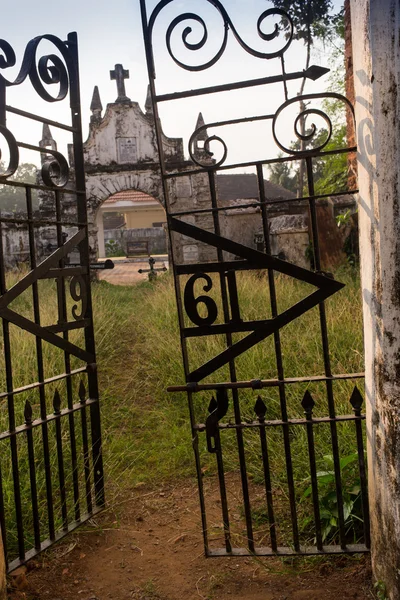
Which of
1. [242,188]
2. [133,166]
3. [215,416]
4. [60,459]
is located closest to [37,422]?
[60,459]

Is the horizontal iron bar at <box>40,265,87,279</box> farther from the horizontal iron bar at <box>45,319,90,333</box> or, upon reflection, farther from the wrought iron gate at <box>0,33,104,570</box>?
the horizontal iron bar at <box>45,319,90,333</box>

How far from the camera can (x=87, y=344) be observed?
361 cm

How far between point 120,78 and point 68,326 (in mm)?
14190

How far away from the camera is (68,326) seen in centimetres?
336

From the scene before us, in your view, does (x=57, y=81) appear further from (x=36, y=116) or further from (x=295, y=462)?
(x=295, y=462)

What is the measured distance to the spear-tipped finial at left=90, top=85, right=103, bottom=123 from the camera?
52.7 ft

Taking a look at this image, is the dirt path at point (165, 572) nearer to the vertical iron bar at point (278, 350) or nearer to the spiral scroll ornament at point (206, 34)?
the vertical iron bar at point (278, 350)

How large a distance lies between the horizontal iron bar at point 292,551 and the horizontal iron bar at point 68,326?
142 cm

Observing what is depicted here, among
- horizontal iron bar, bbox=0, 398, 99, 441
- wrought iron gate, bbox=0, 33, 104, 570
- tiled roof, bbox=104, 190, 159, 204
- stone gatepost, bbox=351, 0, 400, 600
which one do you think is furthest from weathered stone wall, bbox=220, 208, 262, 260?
tiled roof, bbox=104, 190, 159, 204

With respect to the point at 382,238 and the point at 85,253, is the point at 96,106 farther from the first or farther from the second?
the point at 382,238

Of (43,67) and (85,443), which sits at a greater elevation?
(43,67)

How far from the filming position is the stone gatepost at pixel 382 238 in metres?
2.29

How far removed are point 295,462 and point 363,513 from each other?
3.06 feet

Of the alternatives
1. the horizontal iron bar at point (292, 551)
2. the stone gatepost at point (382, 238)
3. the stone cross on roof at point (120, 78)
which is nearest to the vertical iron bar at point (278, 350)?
the horizontal iron bar at point (292, 551)
